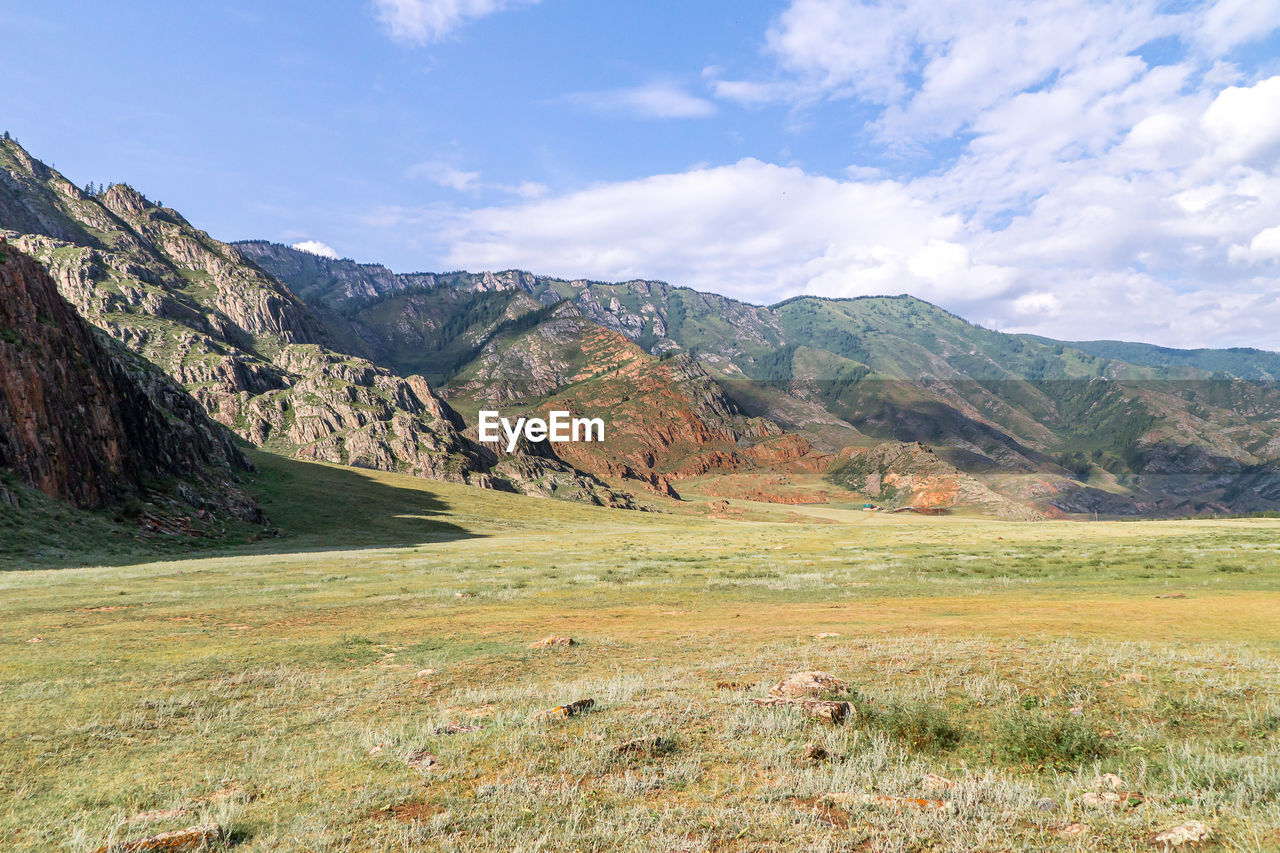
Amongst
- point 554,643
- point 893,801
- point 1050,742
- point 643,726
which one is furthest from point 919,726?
point 554,643

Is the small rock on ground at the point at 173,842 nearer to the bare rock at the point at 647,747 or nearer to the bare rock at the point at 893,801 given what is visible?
the bare rock at the point at 647,747

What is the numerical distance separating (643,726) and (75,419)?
7734cm

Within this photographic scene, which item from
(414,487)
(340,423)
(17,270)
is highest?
(17,270)

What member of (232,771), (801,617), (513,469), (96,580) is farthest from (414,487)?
(232,771)

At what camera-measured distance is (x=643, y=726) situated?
10.1m

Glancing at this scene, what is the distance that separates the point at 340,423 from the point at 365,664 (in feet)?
571

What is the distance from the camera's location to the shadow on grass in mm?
45312

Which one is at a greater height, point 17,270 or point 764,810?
point 17,270

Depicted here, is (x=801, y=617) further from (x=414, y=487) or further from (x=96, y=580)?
(x=414, y=487)

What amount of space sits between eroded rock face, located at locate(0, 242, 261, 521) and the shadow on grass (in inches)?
191

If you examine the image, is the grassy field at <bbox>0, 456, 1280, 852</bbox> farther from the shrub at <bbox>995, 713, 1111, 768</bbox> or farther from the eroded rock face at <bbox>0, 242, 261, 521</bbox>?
the eroded rock face at <bbox>0, 242, 261, 521</bbox>

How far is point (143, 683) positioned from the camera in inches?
536

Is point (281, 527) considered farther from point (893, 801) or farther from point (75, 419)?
point (893, 801)

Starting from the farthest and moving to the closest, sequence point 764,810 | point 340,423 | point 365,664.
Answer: point 340,423 < point 365,664 < point 764,810
